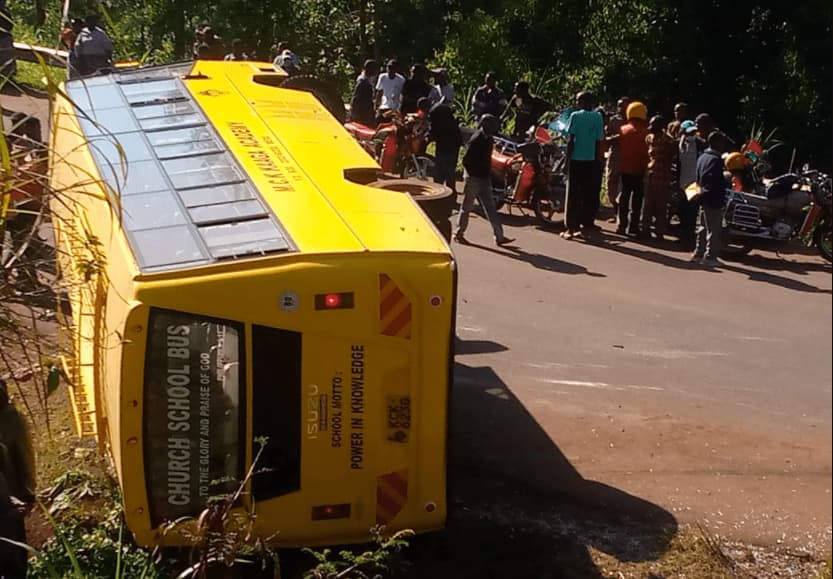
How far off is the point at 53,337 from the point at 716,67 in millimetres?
13488

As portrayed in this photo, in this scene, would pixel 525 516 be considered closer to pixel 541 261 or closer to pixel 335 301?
pixel 335 301

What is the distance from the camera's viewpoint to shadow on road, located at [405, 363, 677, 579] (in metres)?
6.43

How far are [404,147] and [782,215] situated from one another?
5131mm

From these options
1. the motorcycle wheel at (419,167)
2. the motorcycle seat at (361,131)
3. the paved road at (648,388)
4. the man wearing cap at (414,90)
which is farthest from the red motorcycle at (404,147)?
the paved road at (648,388)

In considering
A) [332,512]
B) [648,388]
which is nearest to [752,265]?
[648,388]

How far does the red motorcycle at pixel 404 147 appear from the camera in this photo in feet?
50.2

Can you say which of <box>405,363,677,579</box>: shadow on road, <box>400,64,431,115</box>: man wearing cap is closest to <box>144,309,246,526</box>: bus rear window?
<box>405,363,677,579</box>: shadow on road

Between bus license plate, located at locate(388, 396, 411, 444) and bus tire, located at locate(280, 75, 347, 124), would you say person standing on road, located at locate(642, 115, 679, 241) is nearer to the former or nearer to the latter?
bus tire, located at locate(280, 75, 347, 124)

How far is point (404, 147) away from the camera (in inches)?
606

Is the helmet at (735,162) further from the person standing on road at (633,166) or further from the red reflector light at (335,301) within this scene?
the red reflector light at (335,301)

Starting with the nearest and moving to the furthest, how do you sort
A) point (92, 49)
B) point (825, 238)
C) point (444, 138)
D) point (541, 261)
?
1. point (541, 261)
2. point (825, 238)
3. point (444, 138)
4. point (92, 49)

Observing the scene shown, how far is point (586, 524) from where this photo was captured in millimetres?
6922

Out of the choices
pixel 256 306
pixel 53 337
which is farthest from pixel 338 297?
pixel 53 337

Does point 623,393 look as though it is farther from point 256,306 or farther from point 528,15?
point 528,15
